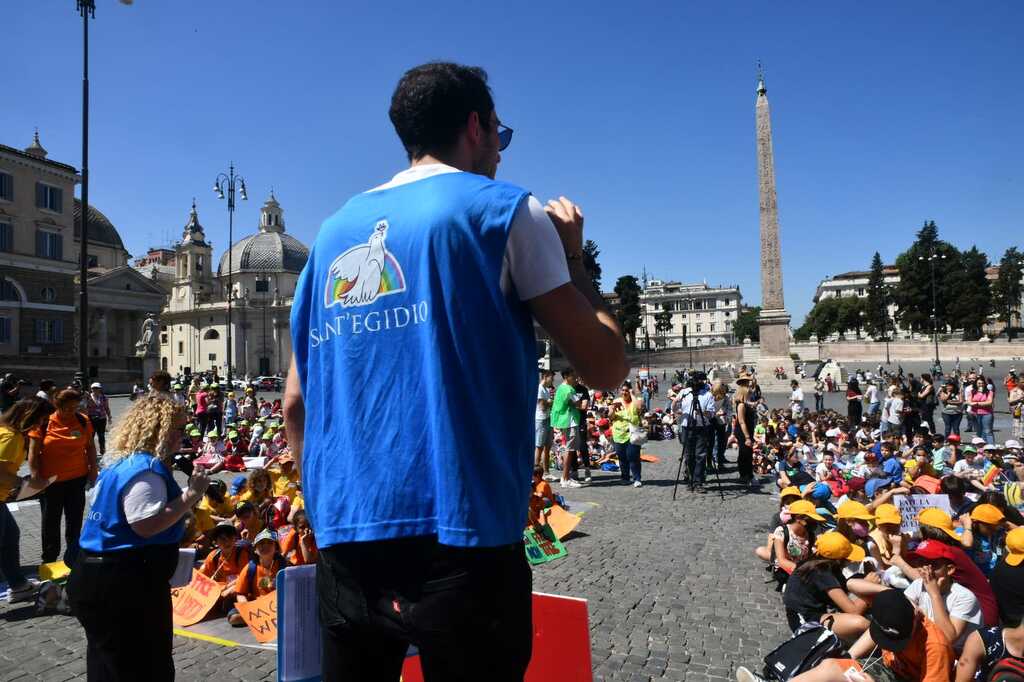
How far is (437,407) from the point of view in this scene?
51.1 inches

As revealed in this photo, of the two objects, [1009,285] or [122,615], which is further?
[1009,285]

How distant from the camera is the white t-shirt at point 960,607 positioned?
436 centimetres

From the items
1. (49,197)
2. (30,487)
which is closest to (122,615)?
(30,487)

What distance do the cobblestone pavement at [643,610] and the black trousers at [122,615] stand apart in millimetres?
1600

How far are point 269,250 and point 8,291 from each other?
50.6 meters

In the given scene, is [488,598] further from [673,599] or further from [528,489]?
[673,599]

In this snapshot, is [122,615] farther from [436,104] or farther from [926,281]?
[926,281]

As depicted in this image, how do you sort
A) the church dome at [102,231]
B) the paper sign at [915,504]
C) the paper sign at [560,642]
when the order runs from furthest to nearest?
the church dome at [102,231]
the paper sign at [915,504]
the paper sign at [560,642]

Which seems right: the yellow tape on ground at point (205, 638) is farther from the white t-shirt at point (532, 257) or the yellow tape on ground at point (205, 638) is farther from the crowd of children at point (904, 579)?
the white t-shirt at point (532, 257)

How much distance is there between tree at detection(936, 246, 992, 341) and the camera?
7738cm

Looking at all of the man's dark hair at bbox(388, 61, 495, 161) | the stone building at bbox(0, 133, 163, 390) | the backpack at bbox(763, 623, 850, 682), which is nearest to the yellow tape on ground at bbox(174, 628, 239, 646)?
the backpack at bbox(763, 623, 850, 682)

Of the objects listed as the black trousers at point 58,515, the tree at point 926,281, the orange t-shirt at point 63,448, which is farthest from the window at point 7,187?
the tree at point 926,281

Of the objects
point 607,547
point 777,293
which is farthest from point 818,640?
point 777,293

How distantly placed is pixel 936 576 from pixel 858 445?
947cm
